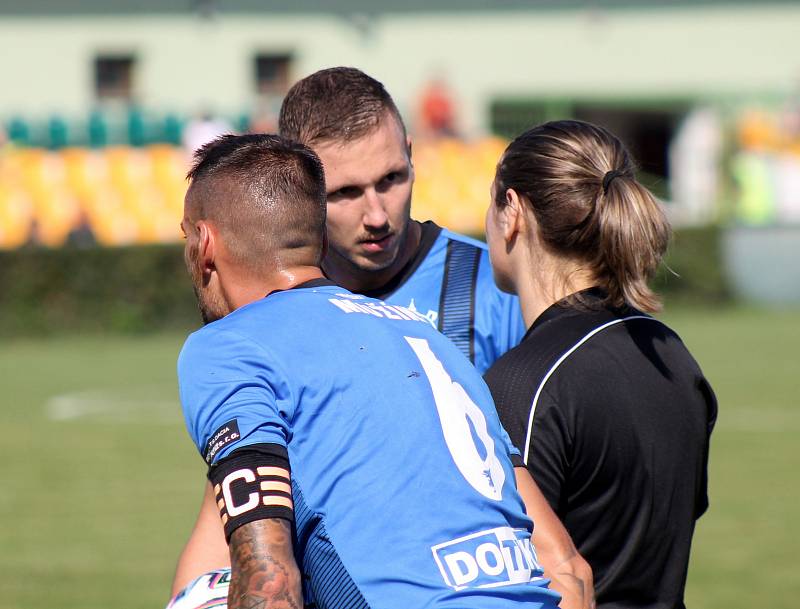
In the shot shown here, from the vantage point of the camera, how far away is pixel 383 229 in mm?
3959

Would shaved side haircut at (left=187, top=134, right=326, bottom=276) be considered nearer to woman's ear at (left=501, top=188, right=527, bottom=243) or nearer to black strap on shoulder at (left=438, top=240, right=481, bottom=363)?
woman's ear at (left=501, top=188, right=527, bottom=243)

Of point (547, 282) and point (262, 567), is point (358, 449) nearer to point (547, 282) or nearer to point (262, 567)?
point (262, 567)

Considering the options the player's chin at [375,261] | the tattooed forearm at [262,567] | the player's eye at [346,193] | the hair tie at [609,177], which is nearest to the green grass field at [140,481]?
the player's chin at [375,261]

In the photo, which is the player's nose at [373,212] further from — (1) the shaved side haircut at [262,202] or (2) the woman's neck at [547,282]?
(1) the shaved side haircut at [262,202]

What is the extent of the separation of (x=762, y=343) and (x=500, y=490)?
16237 millimetres

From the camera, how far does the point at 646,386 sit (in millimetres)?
3055

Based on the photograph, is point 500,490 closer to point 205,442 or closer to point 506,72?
point 205,442

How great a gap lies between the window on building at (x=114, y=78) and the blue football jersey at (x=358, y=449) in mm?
30361

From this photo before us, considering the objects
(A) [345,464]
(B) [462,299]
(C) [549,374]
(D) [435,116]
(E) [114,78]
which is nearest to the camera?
(A) [345,464]

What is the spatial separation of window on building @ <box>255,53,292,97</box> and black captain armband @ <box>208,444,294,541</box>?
31.3 metres

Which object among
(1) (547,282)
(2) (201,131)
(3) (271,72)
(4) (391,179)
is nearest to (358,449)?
(1) (547,282)

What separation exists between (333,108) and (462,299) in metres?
0.71

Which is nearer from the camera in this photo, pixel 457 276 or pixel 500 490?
pixel 500 490

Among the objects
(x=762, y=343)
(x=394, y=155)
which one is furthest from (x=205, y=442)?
(x=762, y=343)
